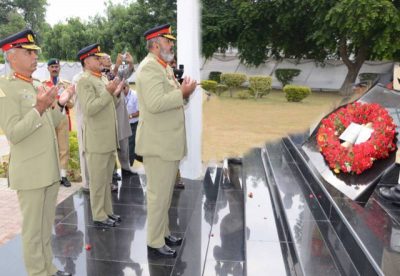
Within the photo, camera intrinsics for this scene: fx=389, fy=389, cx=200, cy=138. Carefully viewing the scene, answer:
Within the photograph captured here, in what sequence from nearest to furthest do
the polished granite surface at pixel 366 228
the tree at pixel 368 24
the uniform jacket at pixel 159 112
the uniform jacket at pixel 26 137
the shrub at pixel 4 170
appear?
the uniform jacket at pixel 26 137
the polished granite surface at pixel 366 228
the uniform jacket at pixel 159 112
the shrub at pixel 4 170
the tree at pixel 368 24

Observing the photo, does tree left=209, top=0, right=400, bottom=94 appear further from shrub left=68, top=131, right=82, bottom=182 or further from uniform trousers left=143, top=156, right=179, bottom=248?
uniform trousers left=143, top=156, right=179, bottom=248

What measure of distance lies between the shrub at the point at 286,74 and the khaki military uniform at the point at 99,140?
17.0 meters

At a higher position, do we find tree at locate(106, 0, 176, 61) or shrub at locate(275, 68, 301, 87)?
tree at locate(106, 0, 176, 61)

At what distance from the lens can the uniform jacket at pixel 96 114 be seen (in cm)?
347

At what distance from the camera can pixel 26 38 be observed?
243 cm

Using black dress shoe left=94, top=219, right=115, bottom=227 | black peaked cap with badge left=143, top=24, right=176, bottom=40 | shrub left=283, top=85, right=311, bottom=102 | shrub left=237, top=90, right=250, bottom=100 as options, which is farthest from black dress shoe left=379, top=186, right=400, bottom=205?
shrub left=237, top=90, right=250, bottom=100

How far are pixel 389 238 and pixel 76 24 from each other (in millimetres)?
33040

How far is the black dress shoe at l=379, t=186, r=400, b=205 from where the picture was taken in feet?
10.8

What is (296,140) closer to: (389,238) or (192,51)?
(192,51)

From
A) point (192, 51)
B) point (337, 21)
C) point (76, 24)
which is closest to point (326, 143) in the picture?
point (192, 51)

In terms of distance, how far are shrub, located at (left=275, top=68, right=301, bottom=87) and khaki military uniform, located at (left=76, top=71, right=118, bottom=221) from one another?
16961 millimetres

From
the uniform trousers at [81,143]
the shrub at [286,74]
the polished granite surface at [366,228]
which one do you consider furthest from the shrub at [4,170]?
the shrub at [286,74]

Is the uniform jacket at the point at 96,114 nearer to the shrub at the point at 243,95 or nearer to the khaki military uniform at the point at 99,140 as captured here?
the khaki military uniform at the point at 99,140

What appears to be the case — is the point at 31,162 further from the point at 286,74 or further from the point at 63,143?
the point at 286,74
